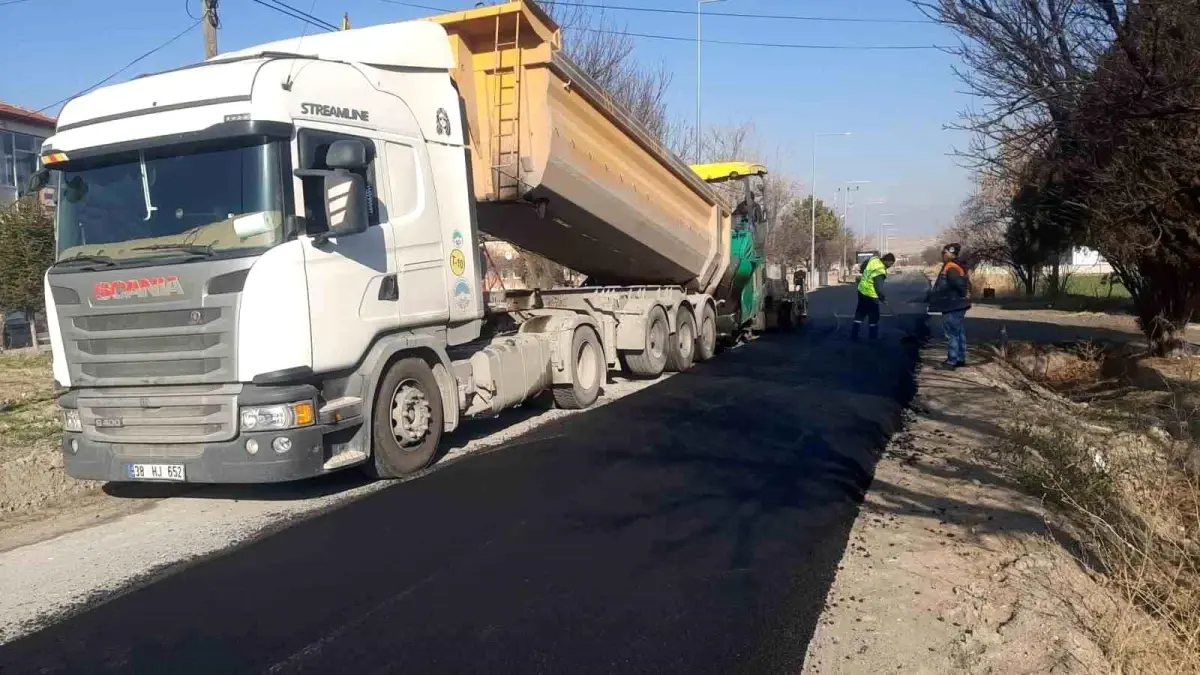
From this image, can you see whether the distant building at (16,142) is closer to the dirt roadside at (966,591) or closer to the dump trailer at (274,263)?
the dump trailer at (274,263)

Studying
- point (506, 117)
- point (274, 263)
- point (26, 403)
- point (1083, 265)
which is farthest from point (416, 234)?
point (1083, 265)

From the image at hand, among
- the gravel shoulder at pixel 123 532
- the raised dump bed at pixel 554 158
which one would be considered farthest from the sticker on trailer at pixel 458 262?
the gravel shoulder at pixel 123 532

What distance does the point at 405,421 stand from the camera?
7.04 m

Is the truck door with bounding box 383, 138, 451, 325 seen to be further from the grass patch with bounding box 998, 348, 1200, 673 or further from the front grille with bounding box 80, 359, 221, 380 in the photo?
the grass patch with bounding box 998, 348, 1200, 673

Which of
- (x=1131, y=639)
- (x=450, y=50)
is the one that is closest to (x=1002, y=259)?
(x=450, y=50)

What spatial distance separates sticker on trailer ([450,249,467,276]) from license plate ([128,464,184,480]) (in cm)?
272

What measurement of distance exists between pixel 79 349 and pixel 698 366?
9.13 meters

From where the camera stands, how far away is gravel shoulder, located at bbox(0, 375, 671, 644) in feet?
15.8

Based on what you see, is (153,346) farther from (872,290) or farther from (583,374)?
(872,290)

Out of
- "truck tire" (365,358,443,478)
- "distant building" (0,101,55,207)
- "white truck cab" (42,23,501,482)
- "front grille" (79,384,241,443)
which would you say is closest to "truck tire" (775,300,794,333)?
"truck tire" (365,358,443,478)

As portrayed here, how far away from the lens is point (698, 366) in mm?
13789

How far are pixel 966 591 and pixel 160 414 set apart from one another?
5.11 meters

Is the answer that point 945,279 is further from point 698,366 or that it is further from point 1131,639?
point 1131,639

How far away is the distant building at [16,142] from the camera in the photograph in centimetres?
2494
